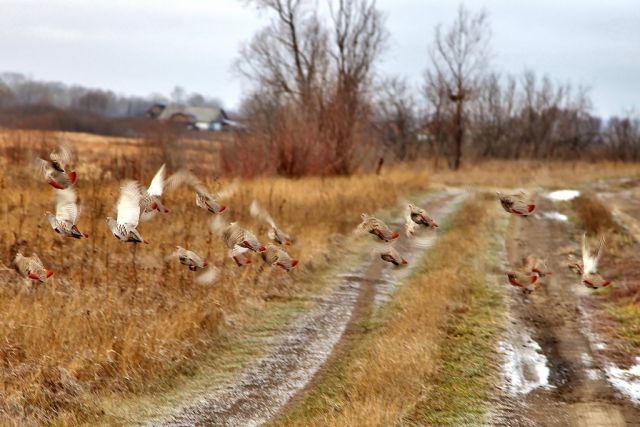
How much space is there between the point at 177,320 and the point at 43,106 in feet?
90.7

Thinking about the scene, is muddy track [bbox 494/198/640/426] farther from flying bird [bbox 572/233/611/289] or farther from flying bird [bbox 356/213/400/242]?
flying bird [bbox 356/213/400/242]

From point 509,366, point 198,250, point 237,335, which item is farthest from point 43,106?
point 509,366

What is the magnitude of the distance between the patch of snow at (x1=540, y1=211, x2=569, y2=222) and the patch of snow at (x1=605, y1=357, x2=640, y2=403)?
13.6 meters

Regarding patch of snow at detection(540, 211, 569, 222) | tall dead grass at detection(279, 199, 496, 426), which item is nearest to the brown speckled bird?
tall dead grass at detection(279, 199, 496, 426)

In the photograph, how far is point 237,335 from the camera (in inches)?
357

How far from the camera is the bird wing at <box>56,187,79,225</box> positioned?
220 inches

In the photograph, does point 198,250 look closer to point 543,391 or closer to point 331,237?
point 331,237

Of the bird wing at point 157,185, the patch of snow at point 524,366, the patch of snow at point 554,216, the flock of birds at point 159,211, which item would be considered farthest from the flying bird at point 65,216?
the patch of snow at point 554,216

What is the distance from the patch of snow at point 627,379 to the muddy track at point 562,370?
0.10 m

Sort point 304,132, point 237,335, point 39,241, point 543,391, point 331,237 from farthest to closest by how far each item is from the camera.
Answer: point 304,132
point 331,237
point 39,241
point 237,335
point 543,391

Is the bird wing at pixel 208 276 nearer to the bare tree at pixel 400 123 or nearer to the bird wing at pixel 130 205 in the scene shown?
the bird wing at pixel 130 205

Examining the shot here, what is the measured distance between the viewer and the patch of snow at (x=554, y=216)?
72.1ft

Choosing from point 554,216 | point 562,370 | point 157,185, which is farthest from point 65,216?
point 554,216

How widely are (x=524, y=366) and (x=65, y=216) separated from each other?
540 cm
